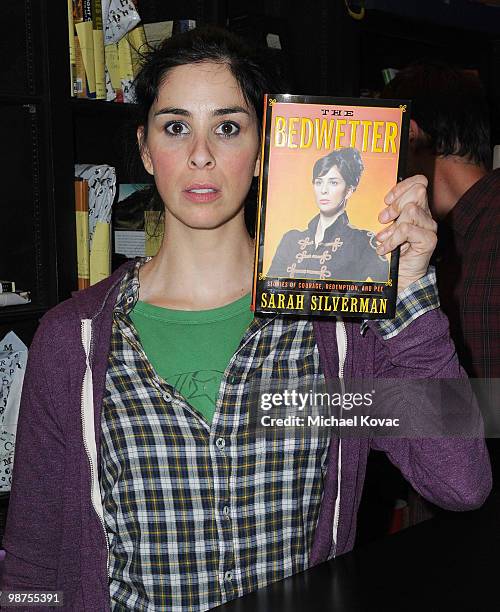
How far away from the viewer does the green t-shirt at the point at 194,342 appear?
114cm

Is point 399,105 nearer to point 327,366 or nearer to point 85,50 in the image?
point 327,366

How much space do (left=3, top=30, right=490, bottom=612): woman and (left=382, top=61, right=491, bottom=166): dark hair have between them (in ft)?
3.21

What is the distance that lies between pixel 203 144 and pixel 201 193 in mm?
70

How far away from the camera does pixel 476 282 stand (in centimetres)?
172

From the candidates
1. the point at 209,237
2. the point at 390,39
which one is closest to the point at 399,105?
the point at 209,237

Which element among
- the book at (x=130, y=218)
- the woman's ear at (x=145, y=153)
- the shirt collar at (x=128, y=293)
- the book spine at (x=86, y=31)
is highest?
the book spine at (x=86, y=31)

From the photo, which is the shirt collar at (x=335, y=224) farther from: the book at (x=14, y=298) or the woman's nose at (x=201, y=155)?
the book at (x=14, y=298)

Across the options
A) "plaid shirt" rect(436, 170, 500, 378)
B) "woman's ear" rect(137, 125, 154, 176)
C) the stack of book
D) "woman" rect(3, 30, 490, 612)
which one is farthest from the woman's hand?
the stack of book

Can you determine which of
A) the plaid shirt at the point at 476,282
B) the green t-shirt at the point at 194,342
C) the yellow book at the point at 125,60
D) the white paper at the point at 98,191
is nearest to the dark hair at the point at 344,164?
the green t-shirt at the point at 194,342

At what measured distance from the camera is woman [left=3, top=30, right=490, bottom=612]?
43.1 inches

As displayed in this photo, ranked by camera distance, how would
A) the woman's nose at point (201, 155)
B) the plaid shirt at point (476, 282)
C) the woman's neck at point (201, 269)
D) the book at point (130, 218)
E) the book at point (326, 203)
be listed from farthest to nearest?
the book at point (130, 218) → the plaid shirt at point (476, 282) → the woman's neck at point (201, 269) → the woman's nose at point (201, 155) → the book at point (326, 203)

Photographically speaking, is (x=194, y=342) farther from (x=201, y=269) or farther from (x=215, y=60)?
(x=215, y=60)

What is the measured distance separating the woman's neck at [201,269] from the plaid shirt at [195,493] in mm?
118

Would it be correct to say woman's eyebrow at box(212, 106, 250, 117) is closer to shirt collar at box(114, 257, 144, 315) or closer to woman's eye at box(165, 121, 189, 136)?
woman's eye at box(165, 121, 189, 136)
